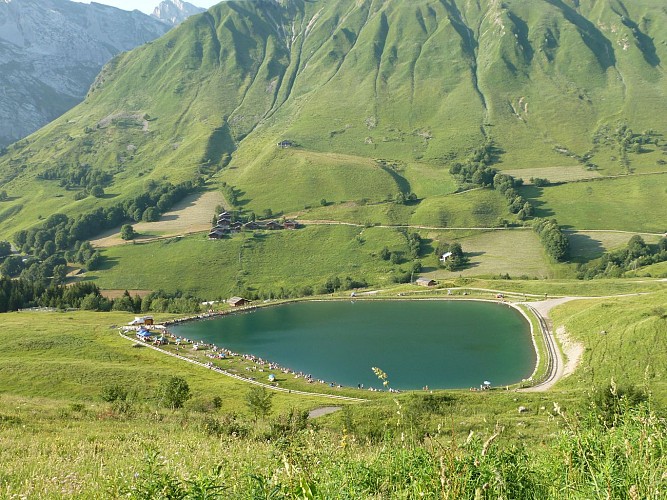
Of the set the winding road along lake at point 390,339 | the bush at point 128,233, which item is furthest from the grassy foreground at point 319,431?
the bush at point 128,233

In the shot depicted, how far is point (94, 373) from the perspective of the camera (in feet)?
204

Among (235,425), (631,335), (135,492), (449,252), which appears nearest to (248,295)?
(449,252)

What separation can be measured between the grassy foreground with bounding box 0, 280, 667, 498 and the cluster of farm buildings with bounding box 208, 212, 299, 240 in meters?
71.0

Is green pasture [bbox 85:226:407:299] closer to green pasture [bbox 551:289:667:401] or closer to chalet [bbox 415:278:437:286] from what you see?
chalet [bbox 415:278:437:286]

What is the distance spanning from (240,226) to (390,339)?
102833 mm

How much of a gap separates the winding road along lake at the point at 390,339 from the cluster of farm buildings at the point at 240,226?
5922 centimetres

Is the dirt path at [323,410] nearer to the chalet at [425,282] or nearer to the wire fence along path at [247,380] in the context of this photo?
the wire fence along path at [247,380]

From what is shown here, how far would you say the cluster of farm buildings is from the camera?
17475cm

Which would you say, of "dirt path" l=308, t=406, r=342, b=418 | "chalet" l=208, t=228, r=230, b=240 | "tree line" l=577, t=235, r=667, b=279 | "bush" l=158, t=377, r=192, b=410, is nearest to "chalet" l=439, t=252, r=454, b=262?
"tree line" l=577, t=235, r=667, b=279

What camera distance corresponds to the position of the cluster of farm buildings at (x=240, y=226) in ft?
573

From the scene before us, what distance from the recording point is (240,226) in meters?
178

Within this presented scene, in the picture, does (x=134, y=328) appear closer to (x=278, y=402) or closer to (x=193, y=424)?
(x=278, y=402)

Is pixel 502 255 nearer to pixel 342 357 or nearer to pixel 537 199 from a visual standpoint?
pixel 537 199

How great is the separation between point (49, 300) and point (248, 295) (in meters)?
51.7
